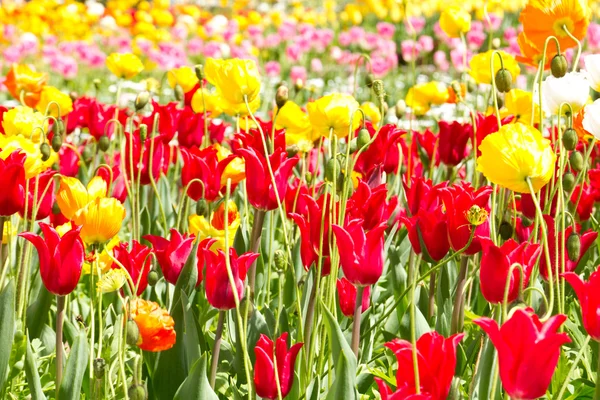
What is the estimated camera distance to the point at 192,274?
185 cm

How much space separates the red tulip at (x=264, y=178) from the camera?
5.65ft

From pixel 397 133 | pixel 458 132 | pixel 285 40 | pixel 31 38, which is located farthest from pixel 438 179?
pixel 285 40

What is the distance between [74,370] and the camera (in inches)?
59.0

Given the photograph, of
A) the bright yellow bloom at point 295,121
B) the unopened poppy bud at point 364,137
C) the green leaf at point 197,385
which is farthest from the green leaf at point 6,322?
the bright yellow bloom at point 295,121

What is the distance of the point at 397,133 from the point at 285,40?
7.30 metres

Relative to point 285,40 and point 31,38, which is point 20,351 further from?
point 285,40

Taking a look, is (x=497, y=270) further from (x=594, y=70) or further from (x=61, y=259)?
(x=61, y=259)

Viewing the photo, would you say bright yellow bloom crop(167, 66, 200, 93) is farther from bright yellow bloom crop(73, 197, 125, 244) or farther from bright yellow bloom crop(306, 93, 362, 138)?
bright yellow bloom crop(73, 197, 125, 244)

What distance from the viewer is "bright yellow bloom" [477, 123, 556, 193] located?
1404mm

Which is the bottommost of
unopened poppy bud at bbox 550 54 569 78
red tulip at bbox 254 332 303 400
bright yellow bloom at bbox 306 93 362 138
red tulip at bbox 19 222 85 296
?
red tulip at bbox 254 332 303 400

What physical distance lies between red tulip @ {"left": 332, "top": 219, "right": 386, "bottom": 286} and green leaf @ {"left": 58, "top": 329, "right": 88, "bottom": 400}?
18.1 inches

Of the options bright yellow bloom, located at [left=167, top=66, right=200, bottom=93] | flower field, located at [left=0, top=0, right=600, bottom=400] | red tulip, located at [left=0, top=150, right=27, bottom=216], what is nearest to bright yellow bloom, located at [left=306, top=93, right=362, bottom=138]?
flower field, located at [left=0, top=0, right=600, bottom=400]

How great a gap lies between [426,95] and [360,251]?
182 centimetres

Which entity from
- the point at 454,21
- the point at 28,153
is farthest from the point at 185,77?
the point at 28,153
